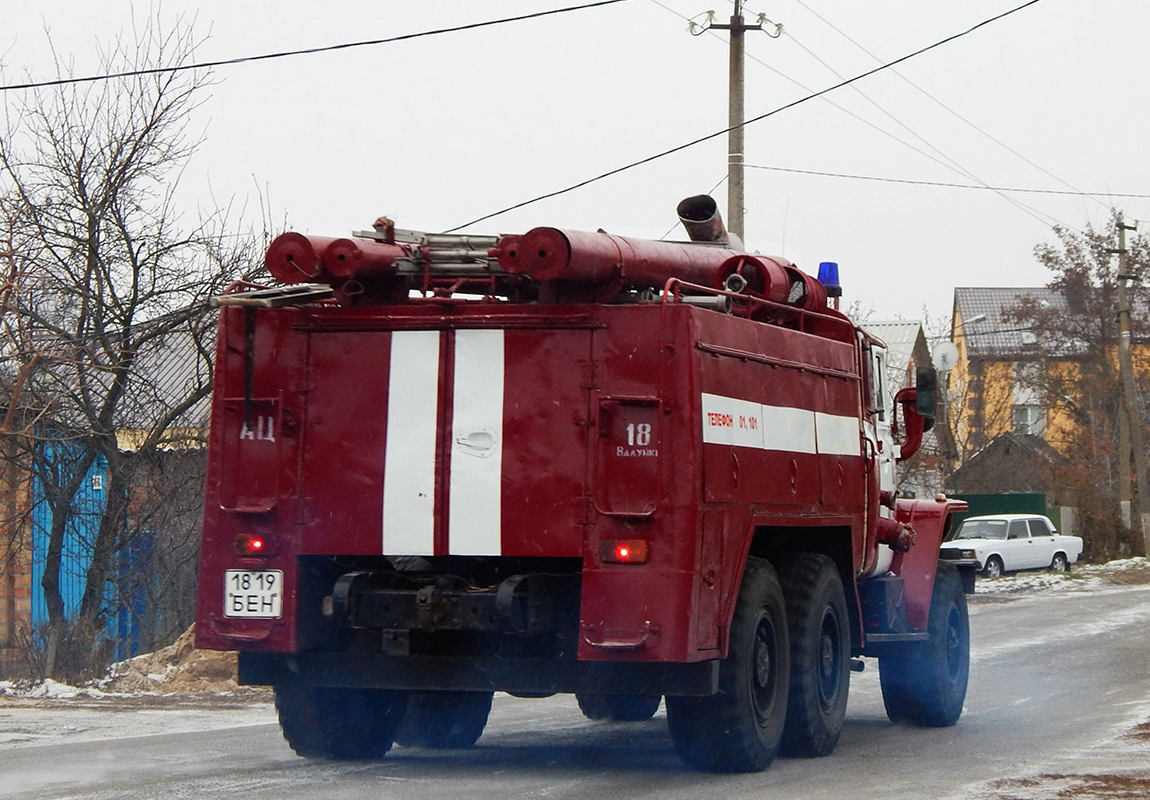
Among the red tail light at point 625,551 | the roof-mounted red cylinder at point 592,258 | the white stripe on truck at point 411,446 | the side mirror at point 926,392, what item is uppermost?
the roof-mounted red cylinder at point 592,258

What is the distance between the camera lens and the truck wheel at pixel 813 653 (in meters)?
9.38

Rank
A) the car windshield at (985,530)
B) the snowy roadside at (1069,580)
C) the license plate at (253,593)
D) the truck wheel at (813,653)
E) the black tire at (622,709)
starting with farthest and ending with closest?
the car windshield at (985,530) < the snowy roadside at (1069,580) < the black tire at (622,709) < the truck wheel at (813,653) < the license plate at (253,593)

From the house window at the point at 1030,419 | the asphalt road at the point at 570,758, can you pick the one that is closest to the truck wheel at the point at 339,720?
Answer: the asphalt road at the point at 570,758

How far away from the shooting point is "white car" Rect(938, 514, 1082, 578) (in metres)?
36.5

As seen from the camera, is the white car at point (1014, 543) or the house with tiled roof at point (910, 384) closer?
the house with tiled roof at point (910, 384)

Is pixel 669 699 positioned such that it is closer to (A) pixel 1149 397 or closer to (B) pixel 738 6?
(B) pixel 738 6

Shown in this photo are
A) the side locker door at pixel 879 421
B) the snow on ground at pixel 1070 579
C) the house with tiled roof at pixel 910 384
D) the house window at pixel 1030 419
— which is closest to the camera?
the side locker door at pixel 879 421

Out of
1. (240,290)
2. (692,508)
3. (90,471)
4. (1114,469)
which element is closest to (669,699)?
(692,508)

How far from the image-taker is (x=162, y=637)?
21.0m

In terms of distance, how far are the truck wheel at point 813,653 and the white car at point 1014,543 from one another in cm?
2625

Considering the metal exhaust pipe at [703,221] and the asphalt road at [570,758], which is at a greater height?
the metal exhaust pipe at [703,221]

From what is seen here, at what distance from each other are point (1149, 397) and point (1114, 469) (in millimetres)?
3032

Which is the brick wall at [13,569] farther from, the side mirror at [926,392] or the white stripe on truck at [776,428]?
the white stripe on truck at [776,428]

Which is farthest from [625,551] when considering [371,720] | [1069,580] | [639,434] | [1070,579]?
[1070,579]
